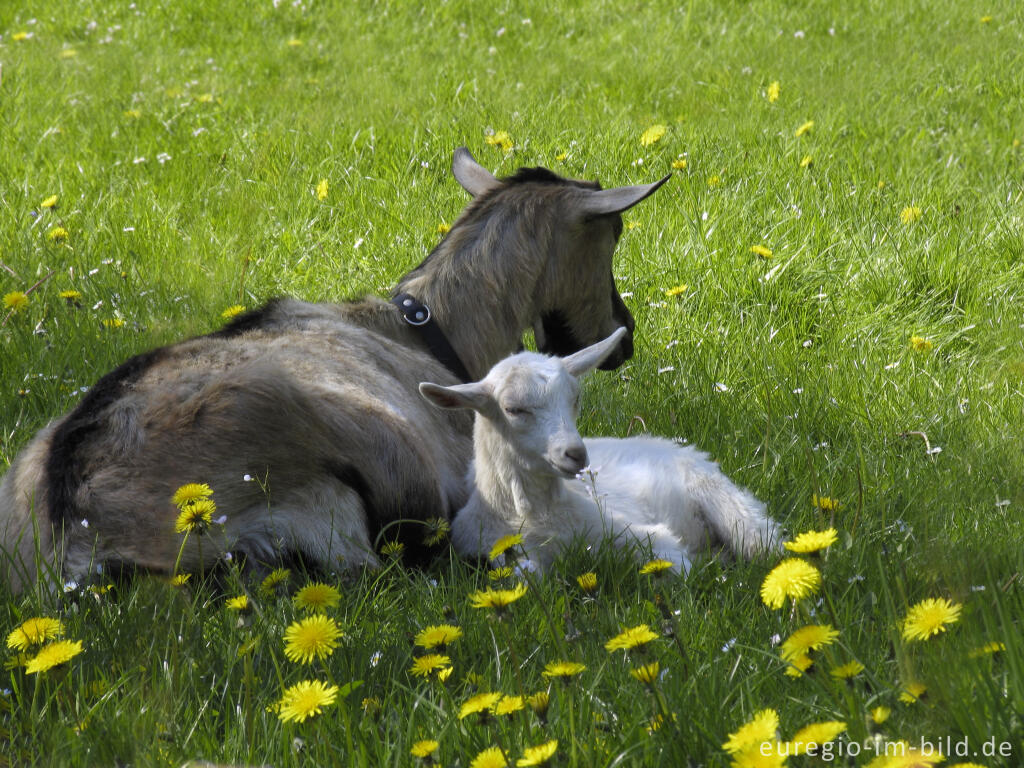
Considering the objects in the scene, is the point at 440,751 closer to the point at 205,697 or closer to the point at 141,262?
the point at 205,697

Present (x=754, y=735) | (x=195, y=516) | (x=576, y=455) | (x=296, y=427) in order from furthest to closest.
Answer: (x=296, y=427)
(x=576, y=455)
(x=195, y=516)
(x=754, y=735)

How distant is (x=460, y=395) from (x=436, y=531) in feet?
1.66

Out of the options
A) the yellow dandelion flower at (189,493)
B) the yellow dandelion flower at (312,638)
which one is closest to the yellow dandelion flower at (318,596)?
the yellow dandelion flower at (312,638)

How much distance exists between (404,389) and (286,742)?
1978mm

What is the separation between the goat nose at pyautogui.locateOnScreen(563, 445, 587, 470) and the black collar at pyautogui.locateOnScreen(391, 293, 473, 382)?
61.7 inches

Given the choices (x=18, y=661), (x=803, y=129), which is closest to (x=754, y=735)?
(x=18, y=661)

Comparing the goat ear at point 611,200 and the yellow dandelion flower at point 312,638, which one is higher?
the goat ear at point 611,200

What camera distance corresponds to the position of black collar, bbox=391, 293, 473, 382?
457 centimetres

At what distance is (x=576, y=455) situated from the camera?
10.0ft

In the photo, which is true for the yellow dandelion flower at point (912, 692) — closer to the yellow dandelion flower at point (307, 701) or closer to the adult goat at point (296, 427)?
the yellow dandelion flower at point (307, 701)

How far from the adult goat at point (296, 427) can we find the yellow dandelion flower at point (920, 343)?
146cm

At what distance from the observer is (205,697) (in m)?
2.50

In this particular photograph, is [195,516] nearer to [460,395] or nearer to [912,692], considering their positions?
[460,395]

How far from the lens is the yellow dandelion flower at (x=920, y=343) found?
4.96m
